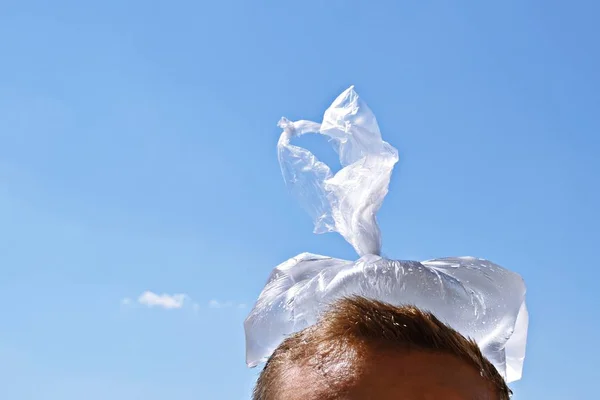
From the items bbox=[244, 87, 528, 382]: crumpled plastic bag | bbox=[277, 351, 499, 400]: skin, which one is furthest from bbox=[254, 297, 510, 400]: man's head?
bbox=[244, 87, 528, 382]: crumpled plastic bag

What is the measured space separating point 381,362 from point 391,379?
3 cm

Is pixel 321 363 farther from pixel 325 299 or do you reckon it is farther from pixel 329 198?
pixel 329 198

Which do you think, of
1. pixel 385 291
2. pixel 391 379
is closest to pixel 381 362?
pixel 391 379

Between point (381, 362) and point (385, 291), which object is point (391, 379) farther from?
point (385, 291)

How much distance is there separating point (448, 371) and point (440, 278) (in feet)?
1.94

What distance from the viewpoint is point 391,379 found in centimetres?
141

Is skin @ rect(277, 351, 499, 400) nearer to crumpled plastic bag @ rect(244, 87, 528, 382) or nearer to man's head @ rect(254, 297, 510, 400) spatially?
man's head @ rect(254, 297, 510, 400)

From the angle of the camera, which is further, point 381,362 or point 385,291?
point 385,291

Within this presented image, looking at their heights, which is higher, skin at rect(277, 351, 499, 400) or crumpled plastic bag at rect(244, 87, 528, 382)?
crumpled plastic bag at rect(244, 87, 528, 382)

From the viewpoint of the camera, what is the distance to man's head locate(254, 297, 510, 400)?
141 cm

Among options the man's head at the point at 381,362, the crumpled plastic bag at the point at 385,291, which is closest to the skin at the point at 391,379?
the man's head at the point at 381,362

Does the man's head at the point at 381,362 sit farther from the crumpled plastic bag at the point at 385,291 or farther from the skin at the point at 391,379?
the crumpled plastic bag at the point at 385,291

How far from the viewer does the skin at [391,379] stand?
4.60 ft

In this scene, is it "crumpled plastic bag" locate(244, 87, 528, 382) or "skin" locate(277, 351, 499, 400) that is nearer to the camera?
"skin" locate(277, 351, 499, 400)
